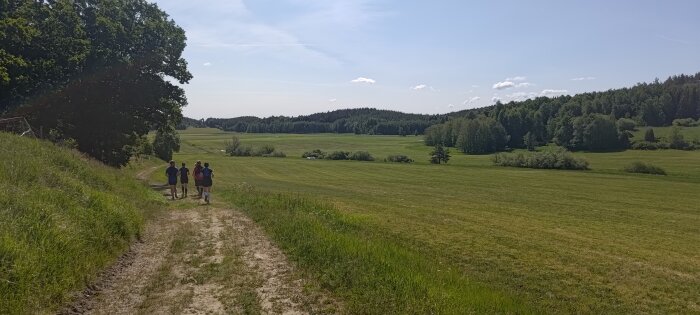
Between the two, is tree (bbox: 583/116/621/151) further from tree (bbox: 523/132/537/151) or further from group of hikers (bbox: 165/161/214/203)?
group of hikers (bbox: 165/161/214/203)

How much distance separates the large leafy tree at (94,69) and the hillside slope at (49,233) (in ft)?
64.0

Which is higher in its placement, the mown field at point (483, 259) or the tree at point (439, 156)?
the mown field at point (483, 259)

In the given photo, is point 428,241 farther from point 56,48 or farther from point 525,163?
point 525,163

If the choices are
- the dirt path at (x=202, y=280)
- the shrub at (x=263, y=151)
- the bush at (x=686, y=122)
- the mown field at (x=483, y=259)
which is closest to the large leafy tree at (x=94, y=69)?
the mown field at (x=483, y=259)

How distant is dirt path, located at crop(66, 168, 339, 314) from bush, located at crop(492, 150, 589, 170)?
88595 mm

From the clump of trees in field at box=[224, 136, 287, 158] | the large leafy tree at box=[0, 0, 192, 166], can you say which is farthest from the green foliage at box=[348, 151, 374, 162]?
the large leafy tree at box=[0, 0, 192, 166]

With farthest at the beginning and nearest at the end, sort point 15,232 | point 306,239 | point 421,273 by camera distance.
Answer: point 306,239 → point 421,273 → point 15,232

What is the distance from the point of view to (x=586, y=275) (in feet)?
38.4

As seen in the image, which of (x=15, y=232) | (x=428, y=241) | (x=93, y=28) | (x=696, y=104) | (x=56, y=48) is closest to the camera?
(x=15, y=232)

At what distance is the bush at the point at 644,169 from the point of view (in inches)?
3110

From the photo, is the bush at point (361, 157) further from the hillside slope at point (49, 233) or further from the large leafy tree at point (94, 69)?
the hillside slope at point (49, 233)

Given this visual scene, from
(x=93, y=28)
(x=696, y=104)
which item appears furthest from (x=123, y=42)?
(x=696, y=104)

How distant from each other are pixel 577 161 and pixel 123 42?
8143 cm

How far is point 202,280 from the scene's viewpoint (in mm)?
8344
